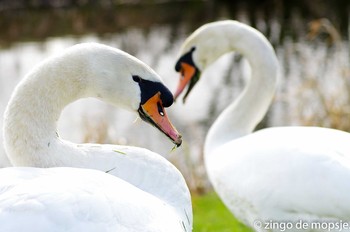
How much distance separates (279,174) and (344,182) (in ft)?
1.25

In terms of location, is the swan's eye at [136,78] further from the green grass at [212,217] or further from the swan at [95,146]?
the green grass at [212,217]

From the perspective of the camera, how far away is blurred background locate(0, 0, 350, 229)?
7.93m

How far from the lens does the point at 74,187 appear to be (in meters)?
2.43

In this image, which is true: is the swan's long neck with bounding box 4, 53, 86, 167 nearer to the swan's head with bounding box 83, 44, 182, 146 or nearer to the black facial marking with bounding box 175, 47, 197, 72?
the swan's head with bounding box 83, 44, 182, 146

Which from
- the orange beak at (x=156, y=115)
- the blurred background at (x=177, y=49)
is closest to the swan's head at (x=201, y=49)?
the blurred background at (x=177, y=49)

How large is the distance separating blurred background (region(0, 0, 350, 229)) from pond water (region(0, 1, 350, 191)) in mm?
23

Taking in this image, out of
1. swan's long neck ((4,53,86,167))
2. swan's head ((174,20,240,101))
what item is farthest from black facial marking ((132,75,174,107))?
swan's head ((174,20,240,101))

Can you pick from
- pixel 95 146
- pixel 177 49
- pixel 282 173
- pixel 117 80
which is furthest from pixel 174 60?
pixel 117 80

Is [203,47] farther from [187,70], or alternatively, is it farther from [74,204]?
[74,204]

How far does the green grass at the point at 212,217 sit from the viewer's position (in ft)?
18.5

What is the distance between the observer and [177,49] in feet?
57.5

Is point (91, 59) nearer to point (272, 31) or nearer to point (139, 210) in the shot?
point (139, 210)

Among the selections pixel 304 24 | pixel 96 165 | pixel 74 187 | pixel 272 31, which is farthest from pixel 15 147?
pixel 304 24

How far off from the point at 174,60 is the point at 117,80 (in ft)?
42.3
